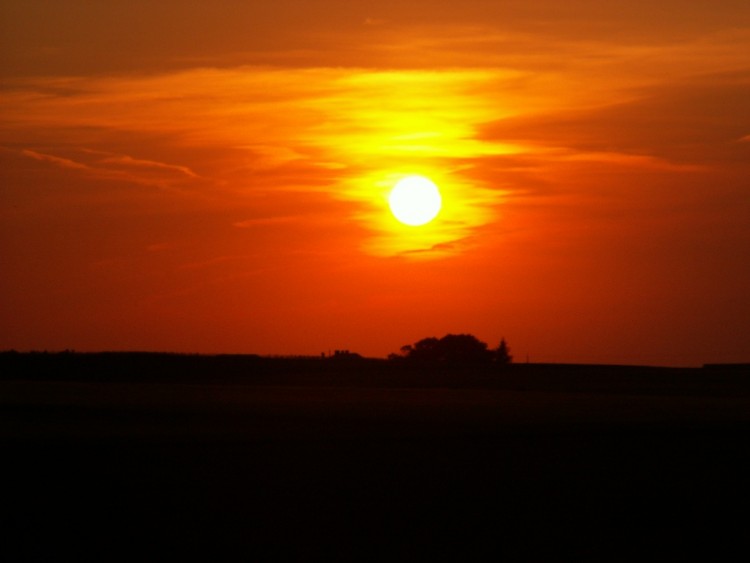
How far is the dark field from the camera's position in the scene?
58.0 ft

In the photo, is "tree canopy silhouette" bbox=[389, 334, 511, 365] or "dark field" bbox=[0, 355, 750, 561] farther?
"tree canopy silhouette" bbox=[389, 334, 511, 365]

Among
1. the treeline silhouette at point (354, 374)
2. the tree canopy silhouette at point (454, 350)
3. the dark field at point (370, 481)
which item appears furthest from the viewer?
the tree canopy silhouette at point (454, 350)

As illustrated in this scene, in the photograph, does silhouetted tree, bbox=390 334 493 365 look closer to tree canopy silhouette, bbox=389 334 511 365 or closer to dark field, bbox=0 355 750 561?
tree canopy silhouette, bbox=389 334 511 365

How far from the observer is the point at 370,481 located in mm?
22781

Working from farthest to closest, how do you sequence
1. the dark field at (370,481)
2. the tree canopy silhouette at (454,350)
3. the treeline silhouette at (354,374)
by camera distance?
the tree canopy silhouette at (454,350), the treeline silhouette at (354,374), the dark field at (370,481)

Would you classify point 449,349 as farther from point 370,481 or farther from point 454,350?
point 370,481

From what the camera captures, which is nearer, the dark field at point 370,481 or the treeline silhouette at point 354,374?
the dark field at point 370,481

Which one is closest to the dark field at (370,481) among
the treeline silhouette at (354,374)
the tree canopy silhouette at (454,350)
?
the treeline silhouette at (354,374)

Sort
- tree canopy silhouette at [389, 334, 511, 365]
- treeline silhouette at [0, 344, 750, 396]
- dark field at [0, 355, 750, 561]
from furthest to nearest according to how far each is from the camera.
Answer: tree canopy silhouette at [389, 334, 511, 365] < treeline silhouette at [0, 344, 750, 396] < dark field at [0, 355, 750, 561]

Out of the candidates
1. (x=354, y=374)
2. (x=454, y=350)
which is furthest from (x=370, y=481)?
(x=454, y=350)

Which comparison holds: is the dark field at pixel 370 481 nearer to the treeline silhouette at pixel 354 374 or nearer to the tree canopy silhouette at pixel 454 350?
the treeline silhouette at pixel 354 374

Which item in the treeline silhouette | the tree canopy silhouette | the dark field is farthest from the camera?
the tree canopy silhouette

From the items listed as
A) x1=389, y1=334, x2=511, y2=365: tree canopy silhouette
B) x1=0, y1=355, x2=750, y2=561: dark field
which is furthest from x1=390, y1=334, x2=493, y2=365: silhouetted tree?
x1=0, y1=355, x2=750, y2=561: dark field

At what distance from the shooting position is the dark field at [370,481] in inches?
696
